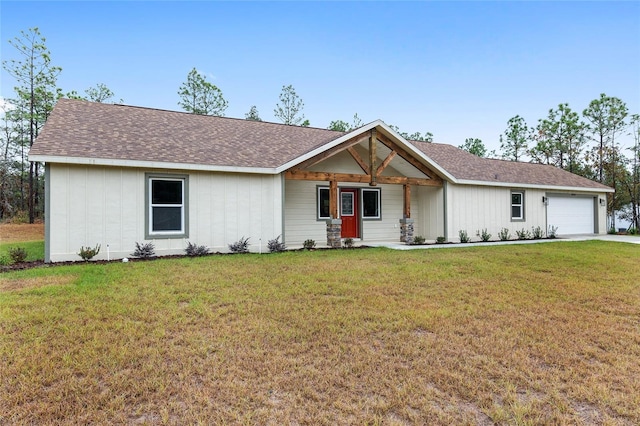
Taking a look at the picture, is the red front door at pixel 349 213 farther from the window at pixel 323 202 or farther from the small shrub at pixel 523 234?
the small shrub at pixel 523 234

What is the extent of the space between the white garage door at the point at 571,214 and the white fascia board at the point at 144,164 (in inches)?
560

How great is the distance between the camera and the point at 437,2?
514 inches

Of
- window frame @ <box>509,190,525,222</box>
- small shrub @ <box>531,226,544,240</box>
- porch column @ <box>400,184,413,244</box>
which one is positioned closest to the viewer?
porch column @ <box>400,184,413,244</box>

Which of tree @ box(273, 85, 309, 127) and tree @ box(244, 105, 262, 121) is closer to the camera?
tree @ box(273, 85, 309, 127)

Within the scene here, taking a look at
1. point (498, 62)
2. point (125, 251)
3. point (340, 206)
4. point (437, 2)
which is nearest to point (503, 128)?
point (498, 62)

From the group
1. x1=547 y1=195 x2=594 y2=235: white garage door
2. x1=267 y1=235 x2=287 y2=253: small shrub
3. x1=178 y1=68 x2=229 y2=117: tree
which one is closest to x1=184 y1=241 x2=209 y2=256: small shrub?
x1=267 y1=235 x2=287 y2=253: small shrub

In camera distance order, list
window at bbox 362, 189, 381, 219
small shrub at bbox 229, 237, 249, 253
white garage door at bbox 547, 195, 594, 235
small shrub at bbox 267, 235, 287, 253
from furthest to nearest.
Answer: white garage door at bbox 547, 195, 594, 235
window at bbox 362, 189, 381, 219
small shrub at bbox 267, 235, 287, 253
small shrub at bbox 229, 237, 249, 253

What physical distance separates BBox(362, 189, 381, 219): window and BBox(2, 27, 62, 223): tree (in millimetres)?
21731

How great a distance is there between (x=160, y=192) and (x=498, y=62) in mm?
15883

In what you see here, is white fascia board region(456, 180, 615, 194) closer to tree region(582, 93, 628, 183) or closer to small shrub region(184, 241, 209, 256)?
small shrub region(184, 241, 209, 256)

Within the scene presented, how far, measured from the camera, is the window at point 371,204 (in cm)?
1359

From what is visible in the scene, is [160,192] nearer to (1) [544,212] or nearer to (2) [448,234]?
(2) [448,234]

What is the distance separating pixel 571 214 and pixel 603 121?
1470 cm

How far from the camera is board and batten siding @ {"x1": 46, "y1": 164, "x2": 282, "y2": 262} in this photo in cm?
802
